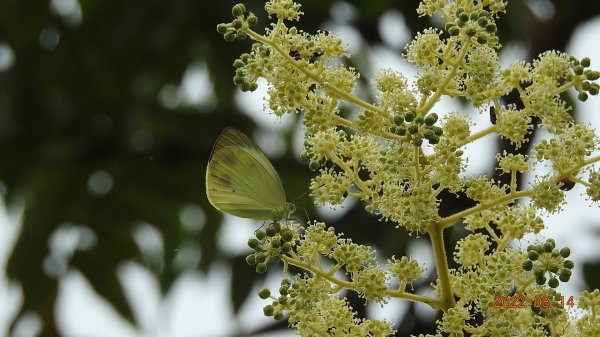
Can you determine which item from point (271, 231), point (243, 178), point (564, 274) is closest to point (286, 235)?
point (271, 231)

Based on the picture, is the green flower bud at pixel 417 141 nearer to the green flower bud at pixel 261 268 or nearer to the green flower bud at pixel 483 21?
the green flower bud at pixel 483 21

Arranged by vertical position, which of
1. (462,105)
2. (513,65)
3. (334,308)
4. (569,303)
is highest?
(462,105)

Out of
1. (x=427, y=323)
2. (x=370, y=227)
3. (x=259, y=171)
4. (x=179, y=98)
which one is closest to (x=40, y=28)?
(x=179, y=98)

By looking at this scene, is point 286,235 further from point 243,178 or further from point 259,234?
point 243,178

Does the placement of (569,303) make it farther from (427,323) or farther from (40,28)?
(40,28)

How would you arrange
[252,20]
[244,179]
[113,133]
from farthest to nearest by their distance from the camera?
[113,133] < [244,179] < [252,20]

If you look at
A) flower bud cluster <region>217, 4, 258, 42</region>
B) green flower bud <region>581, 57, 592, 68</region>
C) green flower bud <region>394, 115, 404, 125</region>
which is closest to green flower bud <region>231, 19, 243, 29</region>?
flower bud cluster <region>217, 4, 258, 42</region>

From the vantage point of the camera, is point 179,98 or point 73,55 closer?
point 73,55
